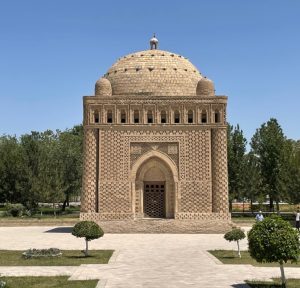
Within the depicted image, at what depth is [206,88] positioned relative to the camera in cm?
2864

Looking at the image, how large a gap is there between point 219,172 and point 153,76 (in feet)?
26.6

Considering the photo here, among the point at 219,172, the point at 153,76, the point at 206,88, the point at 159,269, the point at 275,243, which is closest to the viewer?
the point at 275,243

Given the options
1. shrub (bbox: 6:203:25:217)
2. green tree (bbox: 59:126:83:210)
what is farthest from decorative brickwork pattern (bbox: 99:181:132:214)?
green tree (bbox: 59:126:83:210)

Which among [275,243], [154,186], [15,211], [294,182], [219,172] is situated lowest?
[15,211]

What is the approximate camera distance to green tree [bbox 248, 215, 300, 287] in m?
9.98

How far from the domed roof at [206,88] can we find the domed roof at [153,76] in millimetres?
1406

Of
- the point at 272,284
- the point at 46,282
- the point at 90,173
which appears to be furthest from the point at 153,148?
the point at 272,284

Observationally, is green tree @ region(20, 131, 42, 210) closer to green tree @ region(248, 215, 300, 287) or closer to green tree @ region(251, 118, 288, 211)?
green tree @ region(251, 118, 288, 211)

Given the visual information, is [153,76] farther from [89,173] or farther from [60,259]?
[60,259]

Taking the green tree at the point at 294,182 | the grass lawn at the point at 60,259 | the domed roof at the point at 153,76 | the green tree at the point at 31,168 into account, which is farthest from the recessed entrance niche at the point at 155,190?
the green tree at the point at 31,168

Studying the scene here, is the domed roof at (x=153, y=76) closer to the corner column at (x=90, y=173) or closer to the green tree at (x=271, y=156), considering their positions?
the corner column at (x=90, y=173)

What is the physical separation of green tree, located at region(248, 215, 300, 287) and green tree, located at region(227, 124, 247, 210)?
27533 mm

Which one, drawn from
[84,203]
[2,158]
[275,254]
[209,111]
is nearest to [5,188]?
[2,158]

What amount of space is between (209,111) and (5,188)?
2334 centimetres
